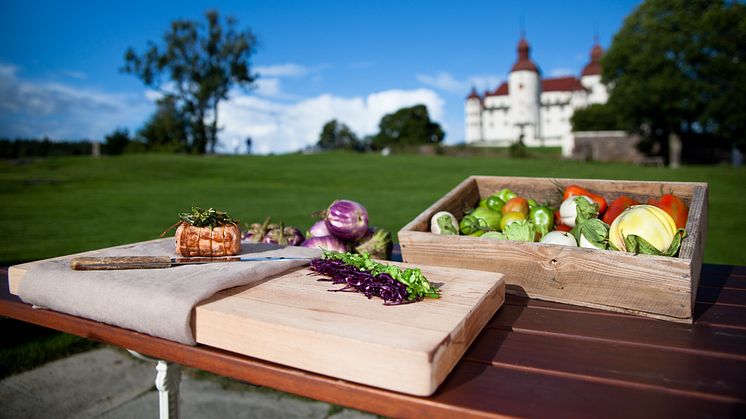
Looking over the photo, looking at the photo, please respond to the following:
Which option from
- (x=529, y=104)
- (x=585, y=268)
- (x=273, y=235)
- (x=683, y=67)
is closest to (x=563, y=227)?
(x=585, y=268)

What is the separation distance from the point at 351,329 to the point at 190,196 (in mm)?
16109

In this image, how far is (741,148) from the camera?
4091 centimetres

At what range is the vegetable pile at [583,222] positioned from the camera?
1873mm

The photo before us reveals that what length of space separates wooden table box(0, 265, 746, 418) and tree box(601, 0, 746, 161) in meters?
43.1

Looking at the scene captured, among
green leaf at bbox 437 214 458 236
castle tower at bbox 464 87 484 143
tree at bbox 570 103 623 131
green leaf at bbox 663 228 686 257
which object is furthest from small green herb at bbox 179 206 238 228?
castle tower at bbox 464 87 484 143

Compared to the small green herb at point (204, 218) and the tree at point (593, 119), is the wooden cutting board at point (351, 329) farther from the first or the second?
the tree at point (593, 119)

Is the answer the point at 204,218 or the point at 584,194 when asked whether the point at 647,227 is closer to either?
the point at 584,194

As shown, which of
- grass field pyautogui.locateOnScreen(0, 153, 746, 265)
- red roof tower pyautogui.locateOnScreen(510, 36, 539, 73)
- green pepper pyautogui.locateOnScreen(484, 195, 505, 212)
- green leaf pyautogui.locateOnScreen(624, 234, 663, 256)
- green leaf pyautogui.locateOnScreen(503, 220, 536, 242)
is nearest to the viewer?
green leaf pyautogui.locateOnScreen(624, 234, 663, 256)

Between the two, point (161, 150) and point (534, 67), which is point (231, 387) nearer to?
point (161, 150)

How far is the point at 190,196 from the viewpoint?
16.2 meters

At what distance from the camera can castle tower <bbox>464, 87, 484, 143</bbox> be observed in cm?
10000

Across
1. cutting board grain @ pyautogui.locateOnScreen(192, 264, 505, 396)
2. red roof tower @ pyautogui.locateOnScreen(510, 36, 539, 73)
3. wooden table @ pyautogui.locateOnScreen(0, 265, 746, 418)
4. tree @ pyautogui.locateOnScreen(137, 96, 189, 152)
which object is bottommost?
wooden table @ pyautogui.locateOnScreen(0, 265, 746, 418)

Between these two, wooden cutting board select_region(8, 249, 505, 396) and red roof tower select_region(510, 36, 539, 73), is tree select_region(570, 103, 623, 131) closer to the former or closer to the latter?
red roof tower select_region(510, 36, 539, 73)

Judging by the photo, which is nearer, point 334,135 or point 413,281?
point 413,281
